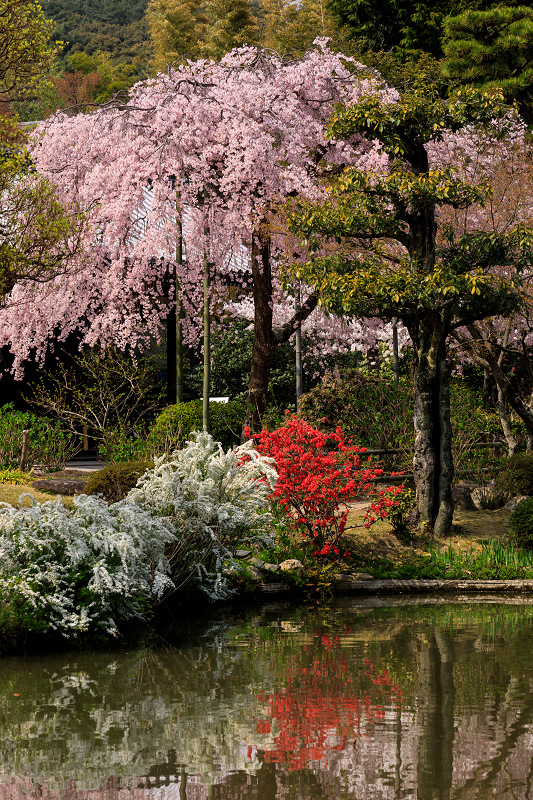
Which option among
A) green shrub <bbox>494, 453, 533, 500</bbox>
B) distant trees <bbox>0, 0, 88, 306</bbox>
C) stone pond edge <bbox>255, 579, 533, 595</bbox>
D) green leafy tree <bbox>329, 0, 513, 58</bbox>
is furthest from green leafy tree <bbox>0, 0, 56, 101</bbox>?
green leafy tree <bbox>329, 0, 513, 58</bbox>

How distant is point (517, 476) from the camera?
14.3m

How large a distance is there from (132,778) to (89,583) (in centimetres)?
356

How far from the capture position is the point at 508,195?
17.8 m

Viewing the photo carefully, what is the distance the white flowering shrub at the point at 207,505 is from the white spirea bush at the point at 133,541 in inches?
0.5

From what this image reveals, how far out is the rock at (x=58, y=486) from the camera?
15.3m

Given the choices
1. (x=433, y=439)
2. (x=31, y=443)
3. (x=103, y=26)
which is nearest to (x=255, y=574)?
(x=433, y=439)

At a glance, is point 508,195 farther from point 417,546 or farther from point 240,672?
point 240,672

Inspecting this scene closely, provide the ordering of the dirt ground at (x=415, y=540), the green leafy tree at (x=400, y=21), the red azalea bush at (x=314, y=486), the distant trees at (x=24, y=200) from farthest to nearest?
1. the green leafy tree at (x=400, y=21)
2. the distant trees at (x=24, y=200)
3. the dirt ground at (x=415, y=540)
4. the red azalea bush at (x=314, y=486)

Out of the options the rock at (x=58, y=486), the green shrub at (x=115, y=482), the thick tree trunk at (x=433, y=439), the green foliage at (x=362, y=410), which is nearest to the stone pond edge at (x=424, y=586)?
the thick tree trunk at (x=433, y=439)

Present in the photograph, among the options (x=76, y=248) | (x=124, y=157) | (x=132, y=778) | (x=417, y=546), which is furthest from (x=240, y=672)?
(x=124, y=157)

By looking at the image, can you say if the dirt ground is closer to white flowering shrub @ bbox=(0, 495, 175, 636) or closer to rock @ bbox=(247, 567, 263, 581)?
rock @ bbox=(247, 567, 263, 581)

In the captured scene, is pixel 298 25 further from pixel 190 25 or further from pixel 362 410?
pixel 362 410

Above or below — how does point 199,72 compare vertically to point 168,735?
above

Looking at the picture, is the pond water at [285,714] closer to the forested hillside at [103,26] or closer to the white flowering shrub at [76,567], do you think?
the white flowering shrub at [76,567]
